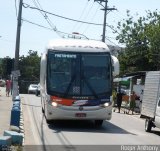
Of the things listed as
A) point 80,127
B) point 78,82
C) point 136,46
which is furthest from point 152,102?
point 136,46

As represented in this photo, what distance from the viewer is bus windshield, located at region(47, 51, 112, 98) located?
20.1m

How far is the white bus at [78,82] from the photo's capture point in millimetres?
19969

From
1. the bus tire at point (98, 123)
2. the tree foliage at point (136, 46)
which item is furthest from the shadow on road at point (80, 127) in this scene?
the tree foliage at point (136, 46)

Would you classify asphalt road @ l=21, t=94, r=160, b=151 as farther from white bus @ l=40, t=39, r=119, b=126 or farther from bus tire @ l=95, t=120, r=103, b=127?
white bus @ l=40, t=39, r=119, b=126

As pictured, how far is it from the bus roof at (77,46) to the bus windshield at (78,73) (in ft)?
0.68

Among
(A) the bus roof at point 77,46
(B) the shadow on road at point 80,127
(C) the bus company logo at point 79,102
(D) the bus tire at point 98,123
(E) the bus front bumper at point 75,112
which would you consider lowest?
(B) the shadow on road at point 80,127

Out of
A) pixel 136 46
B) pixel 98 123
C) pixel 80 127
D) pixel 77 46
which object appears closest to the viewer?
pixel 77 46

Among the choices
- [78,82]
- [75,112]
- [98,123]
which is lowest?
[98,123]

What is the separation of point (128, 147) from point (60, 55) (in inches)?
256

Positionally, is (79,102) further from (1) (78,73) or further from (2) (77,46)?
(2) (77,46)

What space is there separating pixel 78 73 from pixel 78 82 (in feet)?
1.20

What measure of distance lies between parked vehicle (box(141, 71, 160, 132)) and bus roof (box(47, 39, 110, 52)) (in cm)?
273

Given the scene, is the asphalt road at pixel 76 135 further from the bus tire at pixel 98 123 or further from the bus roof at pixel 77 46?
the bus roof at pixel 77 46

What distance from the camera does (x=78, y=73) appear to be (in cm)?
2034
